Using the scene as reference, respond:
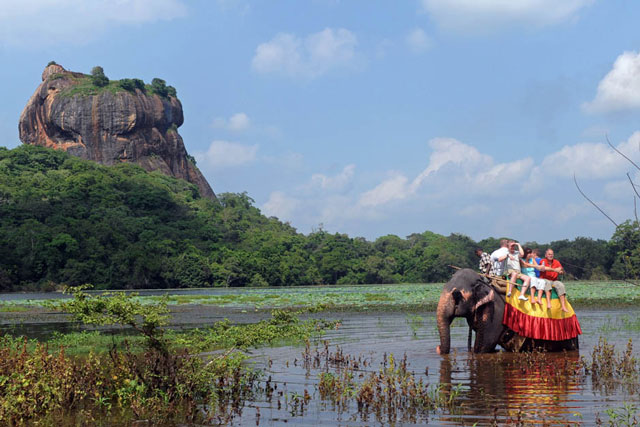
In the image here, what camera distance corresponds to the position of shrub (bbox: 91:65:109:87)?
14500cm

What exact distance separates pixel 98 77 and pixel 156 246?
237 feet

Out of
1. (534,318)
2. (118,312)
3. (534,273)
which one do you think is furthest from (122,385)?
(534,273)

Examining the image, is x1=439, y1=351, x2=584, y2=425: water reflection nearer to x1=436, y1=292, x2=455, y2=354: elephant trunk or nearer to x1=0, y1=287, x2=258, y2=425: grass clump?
x1=436, y1=292, x2=455, y2=354: elephant trunk

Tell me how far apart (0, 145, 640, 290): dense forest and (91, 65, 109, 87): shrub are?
2240cm

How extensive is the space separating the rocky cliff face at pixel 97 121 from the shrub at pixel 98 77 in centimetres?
133

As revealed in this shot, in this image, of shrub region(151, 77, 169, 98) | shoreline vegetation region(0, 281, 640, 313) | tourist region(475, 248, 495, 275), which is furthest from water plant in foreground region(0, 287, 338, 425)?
shrub region(151, 77, 169, 98)

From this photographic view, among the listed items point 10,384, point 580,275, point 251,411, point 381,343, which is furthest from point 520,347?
point 580,275

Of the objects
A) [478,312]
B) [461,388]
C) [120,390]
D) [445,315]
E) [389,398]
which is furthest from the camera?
[478,312]

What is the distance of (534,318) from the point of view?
15039 mm

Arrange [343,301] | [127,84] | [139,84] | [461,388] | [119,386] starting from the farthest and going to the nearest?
[139,84], [127,84], [343,301], [461,388], [119,386]

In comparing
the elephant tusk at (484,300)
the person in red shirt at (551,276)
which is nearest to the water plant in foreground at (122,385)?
the elephant tusk at (484,300)

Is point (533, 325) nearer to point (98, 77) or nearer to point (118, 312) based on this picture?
point (118, 312)

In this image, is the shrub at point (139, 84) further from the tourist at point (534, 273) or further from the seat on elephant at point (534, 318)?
the seat on elephant at point (534, 318)

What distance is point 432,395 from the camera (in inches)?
417
